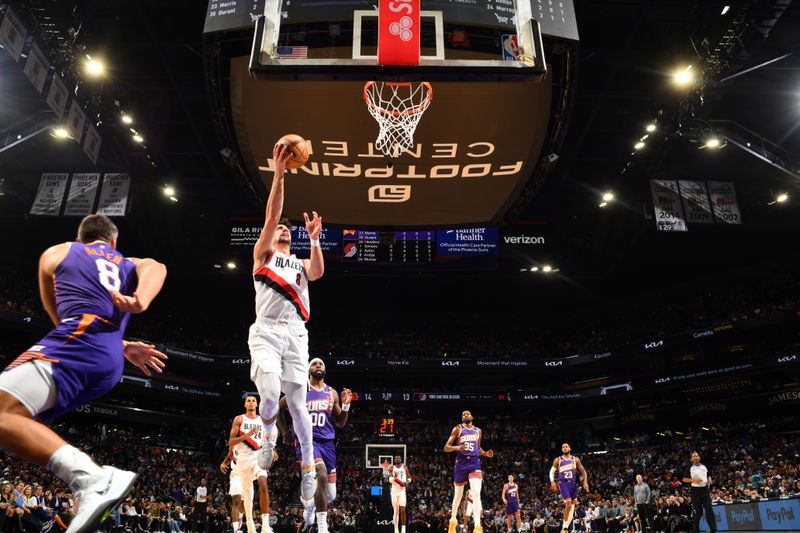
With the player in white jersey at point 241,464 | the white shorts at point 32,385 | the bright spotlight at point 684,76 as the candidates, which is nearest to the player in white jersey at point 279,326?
the white shorts at point 32,385

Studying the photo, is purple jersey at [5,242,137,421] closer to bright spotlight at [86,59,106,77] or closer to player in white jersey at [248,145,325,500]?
player in white jersey at [248,145,325,500]

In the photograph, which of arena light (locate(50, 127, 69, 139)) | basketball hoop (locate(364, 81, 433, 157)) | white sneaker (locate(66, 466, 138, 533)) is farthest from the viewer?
arena light (locate(50, 127, 69, 139))

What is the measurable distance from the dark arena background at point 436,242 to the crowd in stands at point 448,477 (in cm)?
20

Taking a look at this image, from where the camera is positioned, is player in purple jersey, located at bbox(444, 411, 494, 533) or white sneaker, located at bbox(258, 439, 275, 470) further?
player in purple jersey, located at bbox(444, 411, 494, 533)

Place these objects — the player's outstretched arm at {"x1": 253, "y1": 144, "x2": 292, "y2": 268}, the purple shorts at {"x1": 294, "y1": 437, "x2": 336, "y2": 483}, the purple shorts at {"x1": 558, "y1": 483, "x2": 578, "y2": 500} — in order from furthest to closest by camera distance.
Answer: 1. the purple shorts at {"x1": 558, "y1": 483, "x2": 578, "y2": 500}
2. the purple shorts at {"x1": 294, "y1": 437, "x2": 336, "y2": 483}
3. the player's outstretched arm at {"x1": 253, "y1": 144, "x2": 292, "y2": 268}

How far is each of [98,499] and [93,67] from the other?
17.5 m

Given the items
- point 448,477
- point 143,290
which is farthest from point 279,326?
point 448,477

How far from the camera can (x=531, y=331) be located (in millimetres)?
40812

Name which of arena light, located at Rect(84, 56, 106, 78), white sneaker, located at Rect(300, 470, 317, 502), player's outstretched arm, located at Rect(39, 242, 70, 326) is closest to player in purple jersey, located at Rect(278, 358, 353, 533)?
white sneaker, located at Rect(300, 470, 317, 502)

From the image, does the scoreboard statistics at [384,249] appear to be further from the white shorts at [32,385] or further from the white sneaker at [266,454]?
the white shorts at [32,385]

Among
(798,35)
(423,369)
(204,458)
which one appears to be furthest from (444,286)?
(798,35)

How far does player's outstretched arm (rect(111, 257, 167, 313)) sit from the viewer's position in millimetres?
3541

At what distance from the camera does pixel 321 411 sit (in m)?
8.62

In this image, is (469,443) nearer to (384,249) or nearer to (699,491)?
(699,491)
